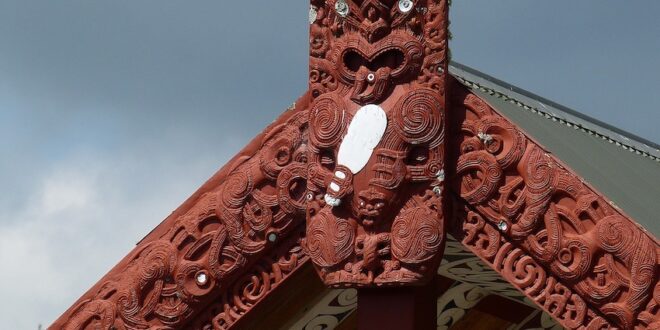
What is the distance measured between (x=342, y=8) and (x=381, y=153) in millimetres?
694

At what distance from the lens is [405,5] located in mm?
6684

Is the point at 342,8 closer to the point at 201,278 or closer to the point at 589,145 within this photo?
the point at 201,278

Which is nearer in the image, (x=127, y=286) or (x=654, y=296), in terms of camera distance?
(x=654, y=296)

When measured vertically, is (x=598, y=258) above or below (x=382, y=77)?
below

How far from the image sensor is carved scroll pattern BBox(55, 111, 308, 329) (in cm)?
691

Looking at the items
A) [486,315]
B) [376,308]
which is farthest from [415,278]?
[486,315]

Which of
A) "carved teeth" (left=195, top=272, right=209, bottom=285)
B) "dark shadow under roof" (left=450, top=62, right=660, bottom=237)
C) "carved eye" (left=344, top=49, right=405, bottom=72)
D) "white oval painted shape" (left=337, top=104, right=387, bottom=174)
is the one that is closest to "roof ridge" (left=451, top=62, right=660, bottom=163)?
"dark shadow under roof" (left=450, top=62, right=660, bottom=237)

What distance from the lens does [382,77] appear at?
6633mm

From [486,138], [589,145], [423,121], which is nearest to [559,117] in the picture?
[589,145]

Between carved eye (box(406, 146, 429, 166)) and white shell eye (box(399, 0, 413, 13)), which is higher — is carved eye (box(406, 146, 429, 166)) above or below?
below

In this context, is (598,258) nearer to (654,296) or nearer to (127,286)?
(654,296)

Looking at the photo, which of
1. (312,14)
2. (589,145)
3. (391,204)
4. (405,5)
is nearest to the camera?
(391,204)

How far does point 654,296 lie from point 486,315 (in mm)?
2463

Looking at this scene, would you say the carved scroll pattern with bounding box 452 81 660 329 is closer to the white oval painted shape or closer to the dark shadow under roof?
the dark shadow under roof
